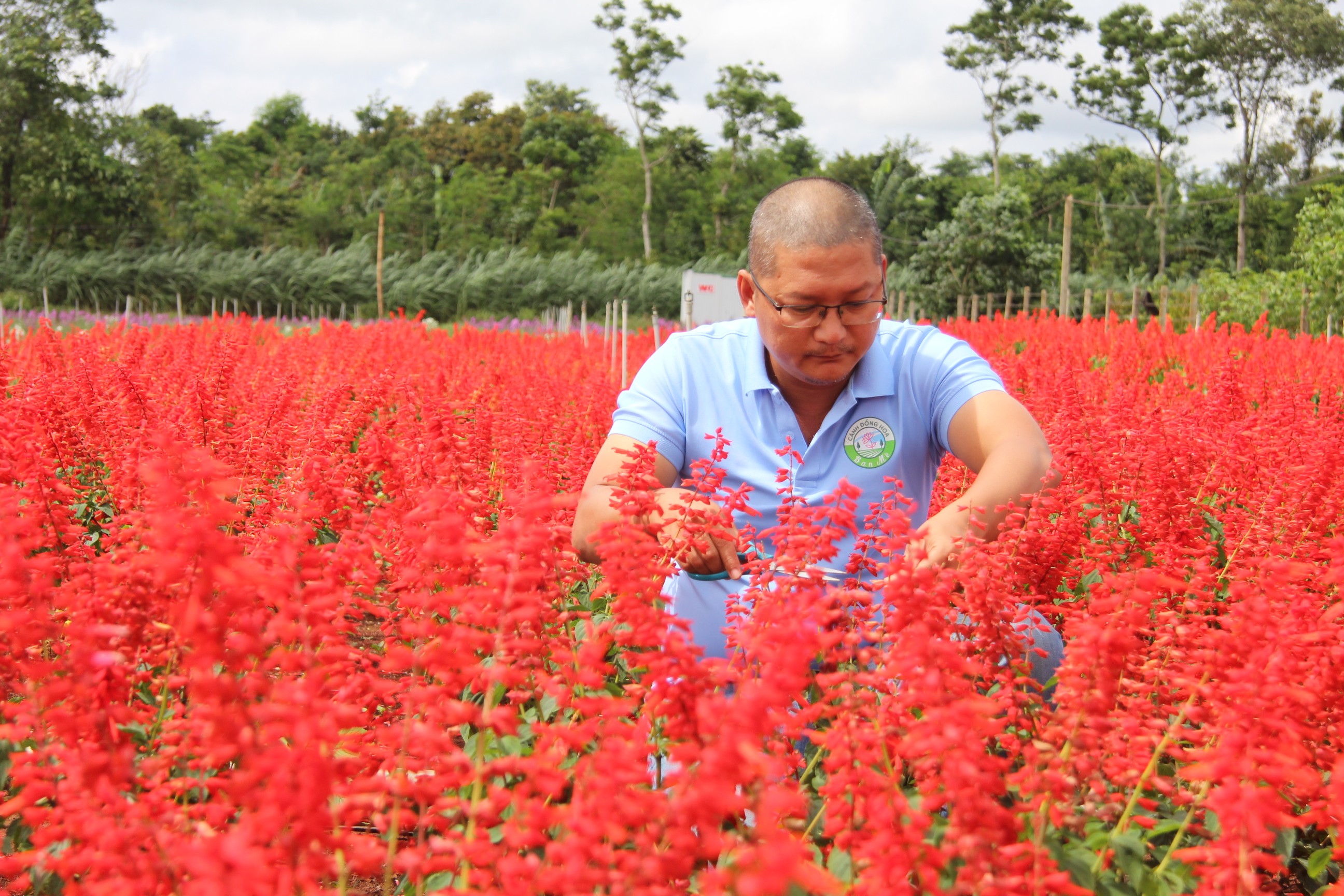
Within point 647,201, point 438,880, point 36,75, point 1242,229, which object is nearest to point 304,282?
point 36,75

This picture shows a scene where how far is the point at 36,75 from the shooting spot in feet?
108

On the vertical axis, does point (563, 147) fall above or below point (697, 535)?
above

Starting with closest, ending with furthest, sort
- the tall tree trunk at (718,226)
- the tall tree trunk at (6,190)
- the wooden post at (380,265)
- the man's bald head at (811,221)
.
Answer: the man's bald head at (811,221), the wooden post at (380,265), the tall tree trunk at (6,190), the tall tree trunk at (718,226)

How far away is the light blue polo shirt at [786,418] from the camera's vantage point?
118 inches

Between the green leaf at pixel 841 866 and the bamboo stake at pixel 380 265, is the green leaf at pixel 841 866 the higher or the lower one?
the lower one

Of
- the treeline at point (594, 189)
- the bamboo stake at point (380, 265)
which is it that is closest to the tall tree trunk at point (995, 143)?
the treeline at point (594, 189)

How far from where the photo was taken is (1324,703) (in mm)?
1949

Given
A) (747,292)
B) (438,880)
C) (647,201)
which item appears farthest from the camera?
(647,201)

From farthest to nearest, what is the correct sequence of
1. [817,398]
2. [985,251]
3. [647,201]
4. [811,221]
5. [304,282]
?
1. [647,201]
2. [304,282]
3. [985,251]
4. [817,398]
5. [811,221]

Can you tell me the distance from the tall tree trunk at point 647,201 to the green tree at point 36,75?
23405 mm

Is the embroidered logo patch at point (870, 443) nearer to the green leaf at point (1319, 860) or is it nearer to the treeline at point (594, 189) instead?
the green leaf at point (1319, 860)

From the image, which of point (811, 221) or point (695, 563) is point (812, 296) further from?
point (695, 563)

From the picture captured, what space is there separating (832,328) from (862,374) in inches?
15.8

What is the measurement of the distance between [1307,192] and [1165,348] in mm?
43729
